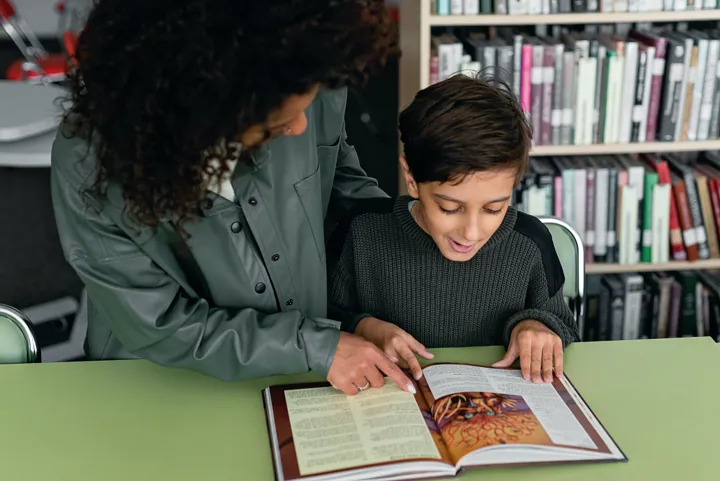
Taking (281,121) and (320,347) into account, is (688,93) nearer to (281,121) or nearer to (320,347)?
(320,347)

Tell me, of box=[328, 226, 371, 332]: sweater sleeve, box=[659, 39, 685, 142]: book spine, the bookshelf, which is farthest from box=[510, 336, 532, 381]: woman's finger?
box=[659, 39, 685, 142]: book spine

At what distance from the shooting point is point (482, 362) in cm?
130

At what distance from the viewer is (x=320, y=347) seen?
1.19 meters

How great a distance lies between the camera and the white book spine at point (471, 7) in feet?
7.22

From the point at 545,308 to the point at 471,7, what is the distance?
1082 mm

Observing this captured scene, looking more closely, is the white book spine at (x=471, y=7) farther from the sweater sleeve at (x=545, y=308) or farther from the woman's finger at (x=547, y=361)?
the woman's finger at (x=547, y=361)

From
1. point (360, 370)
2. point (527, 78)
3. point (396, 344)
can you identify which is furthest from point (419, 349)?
point (527, 78)

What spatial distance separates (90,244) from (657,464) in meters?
0.83

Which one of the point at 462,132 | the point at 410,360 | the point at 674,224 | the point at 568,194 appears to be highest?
the point at 462,132

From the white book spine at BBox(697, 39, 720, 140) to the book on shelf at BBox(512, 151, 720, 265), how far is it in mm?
143

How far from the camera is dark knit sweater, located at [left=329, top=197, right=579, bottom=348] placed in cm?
146

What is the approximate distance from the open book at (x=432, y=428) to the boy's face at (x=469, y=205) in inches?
8.9

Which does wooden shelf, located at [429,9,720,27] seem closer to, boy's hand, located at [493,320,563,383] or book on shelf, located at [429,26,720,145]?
book on shelf, located at [429,26,720,145]

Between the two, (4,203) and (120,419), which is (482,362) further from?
(4,203)
